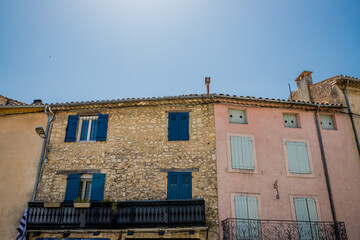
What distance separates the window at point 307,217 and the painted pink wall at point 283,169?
0.25 meters

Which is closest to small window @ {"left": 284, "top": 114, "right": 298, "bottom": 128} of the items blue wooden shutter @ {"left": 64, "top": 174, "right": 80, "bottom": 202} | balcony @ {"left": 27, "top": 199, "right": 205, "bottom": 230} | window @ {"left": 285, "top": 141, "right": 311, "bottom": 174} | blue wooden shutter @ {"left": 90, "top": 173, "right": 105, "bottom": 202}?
window @ {"left": 285, "top": 141, "right": 311, "bottom": 174}

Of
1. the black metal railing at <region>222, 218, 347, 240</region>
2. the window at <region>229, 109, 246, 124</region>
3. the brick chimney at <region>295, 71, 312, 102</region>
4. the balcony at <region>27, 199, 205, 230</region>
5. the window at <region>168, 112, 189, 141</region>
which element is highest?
the brick chimney at <region>295, 71, 312, 102</region>

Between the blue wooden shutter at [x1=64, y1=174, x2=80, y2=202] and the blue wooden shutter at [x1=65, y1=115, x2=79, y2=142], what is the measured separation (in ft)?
5.59

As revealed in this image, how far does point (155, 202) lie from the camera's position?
11586mm

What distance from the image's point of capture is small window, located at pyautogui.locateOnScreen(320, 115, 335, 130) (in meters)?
14.3

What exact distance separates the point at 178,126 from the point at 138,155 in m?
2.17

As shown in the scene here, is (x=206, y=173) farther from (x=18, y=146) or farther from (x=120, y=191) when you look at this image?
(x=18, y=146)

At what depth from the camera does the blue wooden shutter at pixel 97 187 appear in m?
12.3

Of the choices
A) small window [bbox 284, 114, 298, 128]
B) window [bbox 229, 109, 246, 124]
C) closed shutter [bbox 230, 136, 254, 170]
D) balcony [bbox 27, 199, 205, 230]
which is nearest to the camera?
balcony [bbox 27, 199, 205, 230]

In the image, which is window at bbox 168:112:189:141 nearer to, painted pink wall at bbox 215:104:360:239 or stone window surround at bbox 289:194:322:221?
painted pink wall at bbox 215:104:360:239

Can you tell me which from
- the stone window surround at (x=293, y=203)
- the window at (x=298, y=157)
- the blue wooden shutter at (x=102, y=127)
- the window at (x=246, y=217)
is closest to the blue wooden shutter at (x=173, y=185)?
the window at (x=246, y=217)

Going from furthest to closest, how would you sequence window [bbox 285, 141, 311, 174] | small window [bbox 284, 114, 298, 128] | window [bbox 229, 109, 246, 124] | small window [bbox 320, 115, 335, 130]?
small window [bbox 320, 115, 335, 130] < small window [bbox 284, 114, 298, 128] < window [bbox 229, 109, 246, 124] < window [bbox 285, 141, 311, 174]

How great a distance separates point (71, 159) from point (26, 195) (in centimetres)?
230

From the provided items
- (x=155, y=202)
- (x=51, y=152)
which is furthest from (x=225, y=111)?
(x=51, y=152)
